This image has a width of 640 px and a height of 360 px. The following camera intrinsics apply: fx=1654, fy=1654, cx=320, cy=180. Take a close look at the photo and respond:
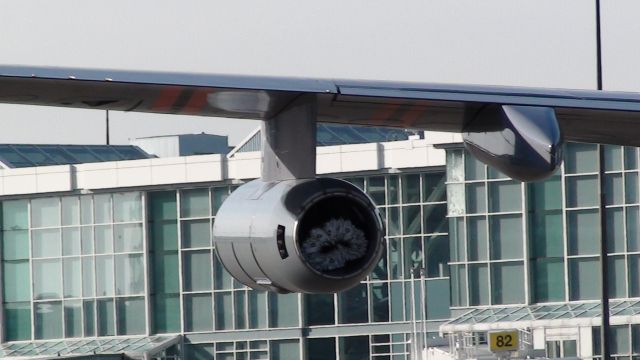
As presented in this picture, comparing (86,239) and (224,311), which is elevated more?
(86,239)

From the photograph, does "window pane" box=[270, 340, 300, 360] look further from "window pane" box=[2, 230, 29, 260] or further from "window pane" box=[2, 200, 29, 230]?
"window pane" box=[2, 200, 29, 230]

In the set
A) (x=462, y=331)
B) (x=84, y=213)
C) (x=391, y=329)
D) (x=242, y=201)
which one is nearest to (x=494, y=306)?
(x=462, y=331)

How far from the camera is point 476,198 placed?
6144cm

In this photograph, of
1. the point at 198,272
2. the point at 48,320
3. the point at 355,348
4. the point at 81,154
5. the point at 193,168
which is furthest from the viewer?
the point at 81,154

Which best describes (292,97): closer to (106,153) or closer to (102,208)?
(102,208)

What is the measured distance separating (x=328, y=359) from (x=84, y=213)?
12.7 m

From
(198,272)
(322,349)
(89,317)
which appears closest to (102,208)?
(89,317)

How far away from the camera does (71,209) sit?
71.3 metres

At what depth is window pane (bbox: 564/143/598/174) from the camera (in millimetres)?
59094

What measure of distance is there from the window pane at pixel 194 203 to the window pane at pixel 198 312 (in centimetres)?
344

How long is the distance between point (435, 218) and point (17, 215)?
1887 cm

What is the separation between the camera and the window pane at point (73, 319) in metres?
70.9

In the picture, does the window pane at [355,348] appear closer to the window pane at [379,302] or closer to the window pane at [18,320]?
the window pane at [379,302]

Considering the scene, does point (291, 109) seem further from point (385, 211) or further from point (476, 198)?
point (385, 211)
